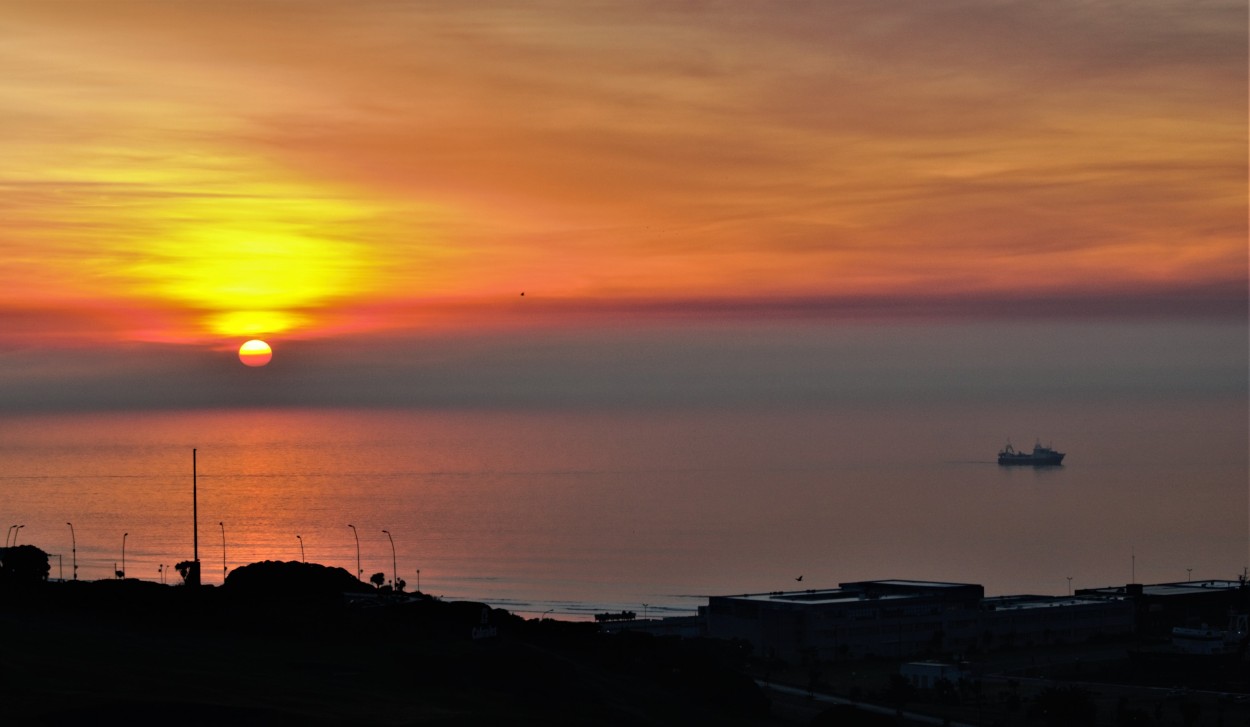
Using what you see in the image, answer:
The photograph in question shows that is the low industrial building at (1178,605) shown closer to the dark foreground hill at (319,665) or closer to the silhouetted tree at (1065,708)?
the silhouetted tree at (1065,708)

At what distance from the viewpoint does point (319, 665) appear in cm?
4853

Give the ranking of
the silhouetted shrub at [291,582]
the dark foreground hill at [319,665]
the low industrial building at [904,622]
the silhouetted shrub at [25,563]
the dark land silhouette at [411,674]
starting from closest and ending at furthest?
the dark foreground hill at [319,665], the dark land silhouette at [411,674], the silhouetted shrub at [291,582], the silhouetted shrub at [25,563], the low industrial building at [904,622]

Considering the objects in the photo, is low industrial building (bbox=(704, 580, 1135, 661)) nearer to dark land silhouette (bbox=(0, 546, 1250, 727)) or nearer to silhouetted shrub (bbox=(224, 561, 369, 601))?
dark land silhouette (bbox=(0, 546, 1250, 727))

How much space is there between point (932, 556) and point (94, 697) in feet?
400

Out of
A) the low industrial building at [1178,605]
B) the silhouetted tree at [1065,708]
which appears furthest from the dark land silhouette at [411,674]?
the low industrial building at [1178,605]

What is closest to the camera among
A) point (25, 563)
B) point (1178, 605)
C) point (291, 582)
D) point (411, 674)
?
point (411, 674)

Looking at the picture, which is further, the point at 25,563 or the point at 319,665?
the point at 25,563

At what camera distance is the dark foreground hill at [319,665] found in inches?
1517

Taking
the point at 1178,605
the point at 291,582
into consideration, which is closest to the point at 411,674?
the point at 291,582

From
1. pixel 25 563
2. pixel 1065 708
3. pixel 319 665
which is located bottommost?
pixel 1065 708

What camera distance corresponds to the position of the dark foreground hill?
126 feet

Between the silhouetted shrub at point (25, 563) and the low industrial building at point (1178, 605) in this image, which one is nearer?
the silhouetted shrub at point (25, 563)

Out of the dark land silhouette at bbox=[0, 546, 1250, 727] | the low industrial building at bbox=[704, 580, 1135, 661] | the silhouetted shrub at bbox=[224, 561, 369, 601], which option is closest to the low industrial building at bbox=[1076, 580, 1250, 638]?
the low industrial building at bbox=[704, 580, 1135, 661]

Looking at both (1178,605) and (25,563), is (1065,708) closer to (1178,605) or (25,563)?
(1178,605)
